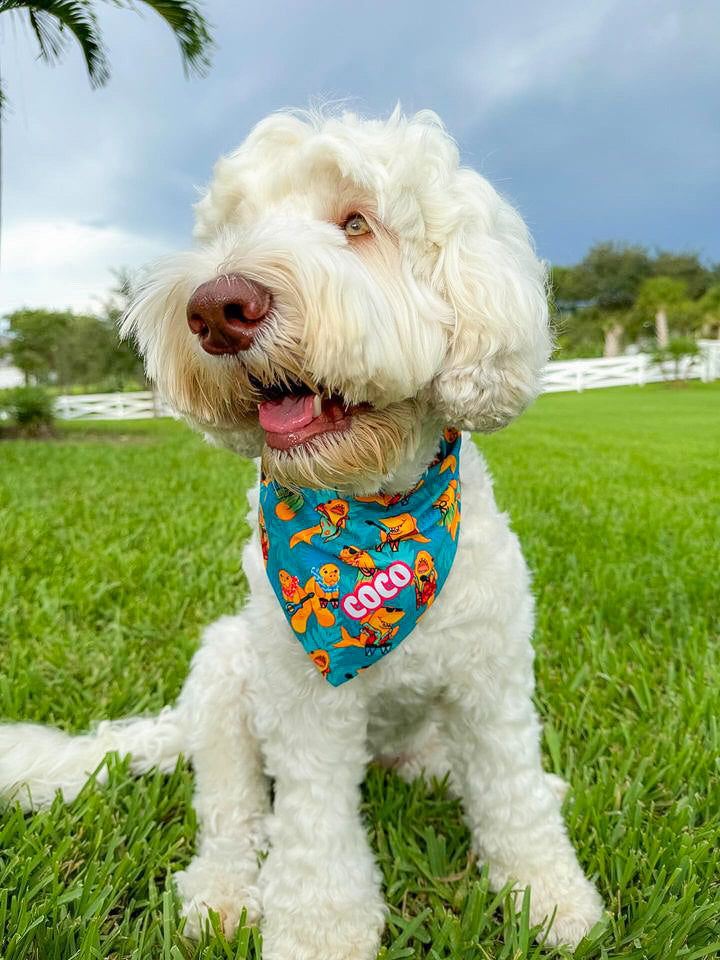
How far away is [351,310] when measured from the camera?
54.8 inches

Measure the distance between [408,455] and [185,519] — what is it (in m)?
3.71

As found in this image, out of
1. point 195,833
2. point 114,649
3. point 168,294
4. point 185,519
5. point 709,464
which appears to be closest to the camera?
point 168,294

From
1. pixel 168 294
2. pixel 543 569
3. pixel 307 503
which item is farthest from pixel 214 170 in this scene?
pixel 543 569

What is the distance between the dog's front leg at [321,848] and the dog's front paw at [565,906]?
409 mm

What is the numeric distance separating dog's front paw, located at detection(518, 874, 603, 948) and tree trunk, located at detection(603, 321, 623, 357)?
136ft

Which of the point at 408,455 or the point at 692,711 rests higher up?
the point at 408,455

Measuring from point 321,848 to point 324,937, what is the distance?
220 millimetres

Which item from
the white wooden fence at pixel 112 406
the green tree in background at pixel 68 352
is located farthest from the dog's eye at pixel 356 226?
the white wooden fence at pixel 112 406

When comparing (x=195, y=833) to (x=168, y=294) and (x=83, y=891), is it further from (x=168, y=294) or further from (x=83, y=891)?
(x=168, y=294)

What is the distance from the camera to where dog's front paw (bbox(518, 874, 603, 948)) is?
1.78 meters

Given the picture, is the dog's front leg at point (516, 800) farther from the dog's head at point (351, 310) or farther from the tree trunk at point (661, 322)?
the tree trunk at point (661, 322)

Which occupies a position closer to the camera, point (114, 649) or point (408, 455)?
point (408, 455)

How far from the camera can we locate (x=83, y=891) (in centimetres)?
175

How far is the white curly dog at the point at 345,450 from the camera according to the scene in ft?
4.77
